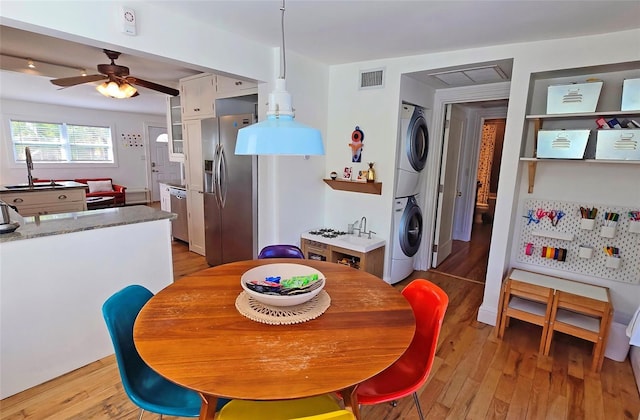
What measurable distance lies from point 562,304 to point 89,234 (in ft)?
10.8

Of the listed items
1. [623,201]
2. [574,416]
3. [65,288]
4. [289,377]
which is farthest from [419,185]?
[65,288]

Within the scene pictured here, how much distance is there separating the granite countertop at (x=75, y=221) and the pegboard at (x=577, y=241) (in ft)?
9.98

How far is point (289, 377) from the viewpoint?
1034mm

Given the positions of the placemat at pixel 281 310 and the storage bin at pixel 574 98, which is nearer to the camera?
the placemat at pixel 281 310

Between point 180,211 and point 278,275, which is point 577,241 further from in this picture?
point 180,211

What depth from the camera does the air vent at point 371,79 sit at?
3.13 meters

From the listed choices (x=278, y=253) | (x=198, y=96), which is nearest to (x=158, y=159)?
(x=198, y=96)

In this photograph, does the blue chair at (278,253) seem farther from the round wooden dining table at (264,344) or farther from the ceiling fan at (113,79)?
the ceiling fan at (113,79)

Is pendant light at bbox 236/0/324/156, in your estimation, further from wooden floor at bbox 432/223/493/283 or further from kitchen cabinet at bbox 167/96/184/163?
kitchen cabinet at bbox 167/96/184/163

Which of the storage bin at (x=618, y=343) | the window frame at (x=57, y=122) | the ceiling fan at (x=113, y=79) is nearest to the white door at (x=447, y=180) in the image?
the storage bin at (x=618, y=343)

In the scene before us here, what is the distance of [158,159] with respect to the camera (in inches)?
347

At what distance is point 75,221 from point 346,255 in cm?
227

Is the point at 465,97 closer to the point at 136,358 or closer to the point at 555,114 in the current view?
the point at 555,114

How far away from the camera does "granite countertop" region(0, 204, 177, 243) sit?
1.84 meters
